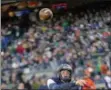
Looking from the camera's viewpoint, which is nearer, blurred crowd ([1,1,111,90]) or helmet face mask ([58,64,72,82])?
helmet face mask ([58,64,72,82])

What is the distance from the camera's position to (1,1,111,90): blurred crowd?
13.8 metres

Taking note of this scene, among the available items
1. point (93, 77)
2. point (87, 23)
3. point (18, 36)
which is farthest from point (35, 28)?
point (93, 77)

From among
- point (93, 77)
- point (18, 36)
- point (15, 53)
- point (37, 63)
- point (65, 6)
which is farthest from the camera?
point (65, 6)

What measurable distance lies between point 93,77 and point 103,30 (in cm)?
324

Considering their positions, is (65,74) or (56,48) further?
(56,48)

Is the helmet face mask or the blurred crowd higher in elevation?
the blurred crowd

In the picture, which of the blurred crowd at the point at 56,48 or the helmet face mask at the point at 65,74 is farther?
the blurred crowd at the point at 56,48

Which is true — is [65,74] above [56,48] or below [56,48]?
below

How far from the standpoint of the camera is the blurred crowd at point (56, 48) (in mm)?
13797

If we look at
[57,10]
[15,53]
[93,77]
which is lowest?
[93,77]

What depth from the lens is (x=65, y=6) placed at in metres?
18.4

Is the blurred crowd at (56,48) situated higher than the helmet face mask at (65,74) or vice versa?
the blurred crowd at (56,48)

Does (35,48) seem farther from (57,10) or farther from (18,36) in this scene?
(57,10)

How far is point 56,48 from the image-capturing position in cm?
1525
